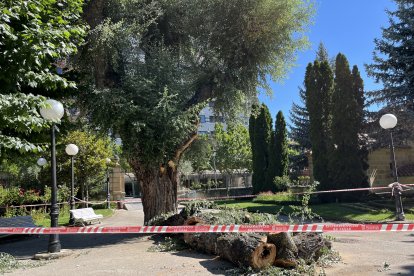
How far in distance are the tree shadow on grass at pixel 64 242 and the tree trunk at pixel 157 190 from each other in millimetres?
1008

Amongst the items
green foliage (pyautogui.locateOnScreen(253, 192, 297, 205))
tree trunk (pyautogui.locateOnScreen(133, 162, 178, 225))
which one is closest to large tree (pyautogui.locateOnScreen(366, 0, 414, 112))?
green foliage (pyautogui.locateOnScreen(253, 192, 297, 205))

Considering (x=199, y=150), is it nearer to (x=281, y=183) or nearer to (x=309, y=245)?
(x=309, y=245)

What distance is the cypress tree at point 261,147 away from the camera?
32.1m

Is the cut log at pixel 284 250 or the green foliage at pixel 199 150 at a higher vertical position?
the green foliage at pixel 199 150

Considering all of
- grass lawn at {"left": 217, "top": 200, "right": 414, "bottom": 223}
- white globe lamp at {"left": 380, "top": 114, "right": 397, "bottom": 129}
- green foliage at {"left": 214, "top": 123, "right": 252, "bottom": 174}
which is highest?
green foliage at {"left": 214, "top": 123, "right": 252, "bottom": 174}

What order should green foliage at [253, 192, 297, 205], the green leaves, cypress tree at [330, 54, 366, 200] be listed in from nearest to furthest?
the green leaves, cypress tree at [330, 54, 366, 200], green foliage at [253, 192, 297, 205]

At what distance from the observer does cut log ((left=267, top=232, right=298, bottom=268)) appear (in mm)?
6973

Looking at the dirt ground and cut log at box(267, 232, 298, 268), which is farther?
the dirt ground

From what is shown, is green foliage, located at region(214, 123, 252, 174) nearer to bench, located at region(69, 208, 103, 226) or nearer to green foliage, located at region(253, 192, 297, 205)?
green foliage, located at region(253, 192, 297, 205)

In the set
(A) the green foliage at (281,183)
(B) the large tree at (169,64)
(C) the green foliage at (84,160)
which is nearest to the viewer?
(B) the large tree at (169,64)

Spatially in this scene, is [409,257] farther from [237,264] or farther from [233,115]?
[233,115]

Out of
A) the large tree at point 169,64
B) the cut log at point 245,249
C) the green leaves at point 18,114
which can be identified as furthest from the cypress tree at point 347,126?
the green leaves at point 18,114

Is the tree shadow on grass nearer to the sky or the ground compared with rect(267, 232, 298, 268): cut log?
nearer to the ground

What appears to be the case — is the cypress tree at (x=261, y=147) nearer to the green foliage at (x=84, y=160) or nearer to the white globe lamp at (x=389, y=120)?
the green foliage at (x=84, y=160)
